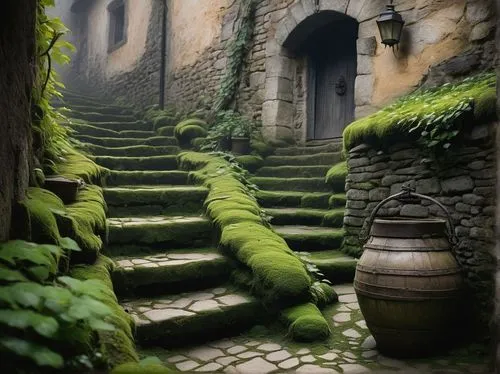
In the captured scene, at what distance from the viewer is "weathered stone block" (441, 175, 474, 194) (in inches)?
132

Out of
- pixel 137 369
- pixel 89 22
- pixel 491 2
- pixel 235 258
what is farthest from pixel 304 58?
pixel 89 22

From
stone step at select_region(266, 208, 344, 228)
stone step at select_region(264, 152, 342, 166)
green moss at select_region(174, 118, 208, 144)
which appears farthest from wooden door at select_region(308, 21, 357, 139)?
stone step at select_region(266, 208, 344, 228)

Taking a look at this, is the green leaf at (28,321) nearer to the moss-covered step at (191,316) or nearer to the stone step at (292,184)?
the moss-covered step at (191,316)

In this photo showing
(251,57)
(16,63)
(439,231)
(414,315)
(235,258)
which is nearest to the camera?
(16,63)

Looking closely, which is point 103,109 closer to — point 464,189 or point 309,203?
point 309,203

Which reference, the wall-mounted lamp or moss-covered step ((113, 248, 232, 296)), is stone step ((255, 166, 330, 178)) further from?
moss-covered step ((113, 248, 232, 296))

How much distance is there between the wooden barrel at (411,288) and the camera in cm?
271

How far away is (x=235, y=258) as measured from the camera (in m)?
3.90

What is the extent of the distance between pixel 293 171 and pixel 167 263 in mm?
3379

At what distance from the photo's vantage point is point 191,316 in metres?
3.05

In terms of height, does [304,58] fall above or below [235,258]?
above

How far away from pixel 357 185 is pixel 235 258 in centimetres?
157

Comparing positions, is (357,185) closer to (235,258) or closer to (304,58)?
(235,258)

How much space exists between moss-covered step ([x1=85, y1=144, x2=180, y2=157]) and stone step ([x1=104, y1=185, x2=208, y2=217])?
189cm
